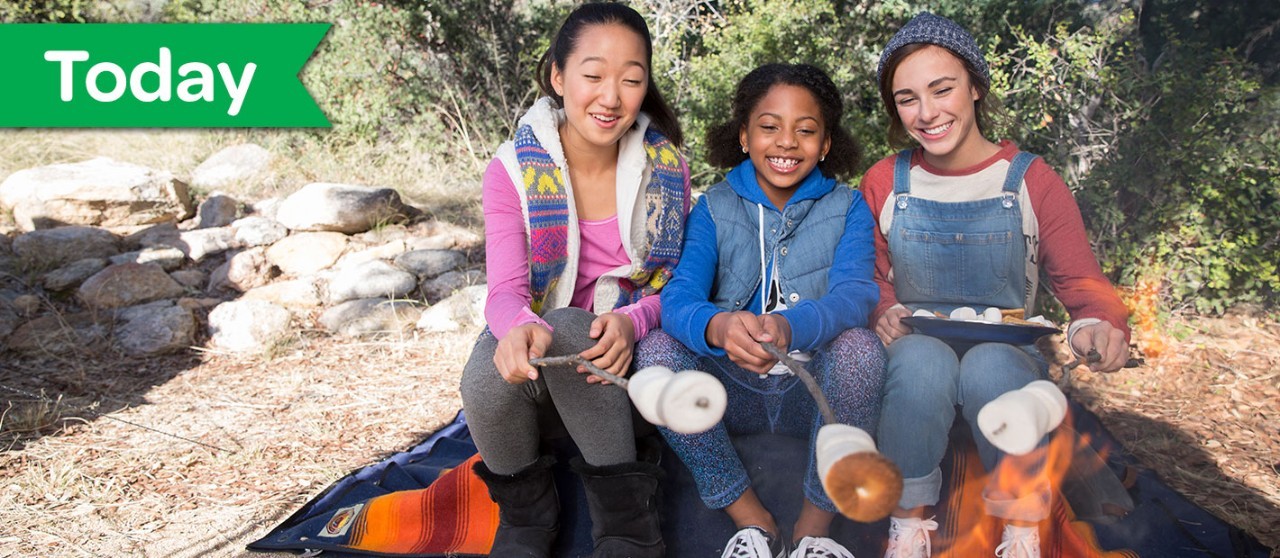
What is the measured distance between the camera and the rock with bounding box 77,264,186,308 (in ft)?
15.2

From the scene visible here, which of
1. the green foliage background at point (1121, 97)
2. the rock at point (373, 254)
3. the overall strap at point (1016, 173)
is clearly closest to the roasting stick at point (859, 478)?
the overall strap at point (1016, 173)

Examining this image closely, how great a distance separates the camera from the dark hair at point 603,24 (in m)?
2.13

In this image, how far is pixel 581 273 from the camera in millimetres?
A: 2293

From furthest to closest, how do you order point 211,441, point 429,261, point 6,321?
1. point 429,261
2. point 6,321
3. point 211,441

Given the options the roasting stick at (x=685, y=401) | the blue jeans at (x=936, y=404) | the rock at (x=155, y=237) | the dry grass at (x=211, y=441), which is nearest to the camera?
the roasting stick at (x=685, y=401)

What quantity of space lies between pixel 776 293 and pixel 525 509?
79 centimetres

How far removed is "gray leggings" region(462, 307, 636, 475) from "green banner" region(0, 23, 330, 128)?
4.55 metres

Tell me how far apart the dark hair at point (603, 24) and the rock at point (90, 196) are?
4.30m

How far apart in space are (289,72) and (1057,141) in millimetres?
4551

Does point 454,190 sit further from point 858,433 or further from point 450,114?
point 858,433

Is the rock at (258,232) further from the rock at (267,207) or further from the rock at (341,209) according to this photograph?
the rock at (267,207)

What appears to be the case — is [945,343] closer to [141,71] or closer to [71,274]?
[71,274]

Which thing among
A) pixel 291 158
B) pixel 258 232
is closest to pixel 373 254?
pixel 258 232

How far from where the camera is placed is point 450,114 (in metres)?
6.96
